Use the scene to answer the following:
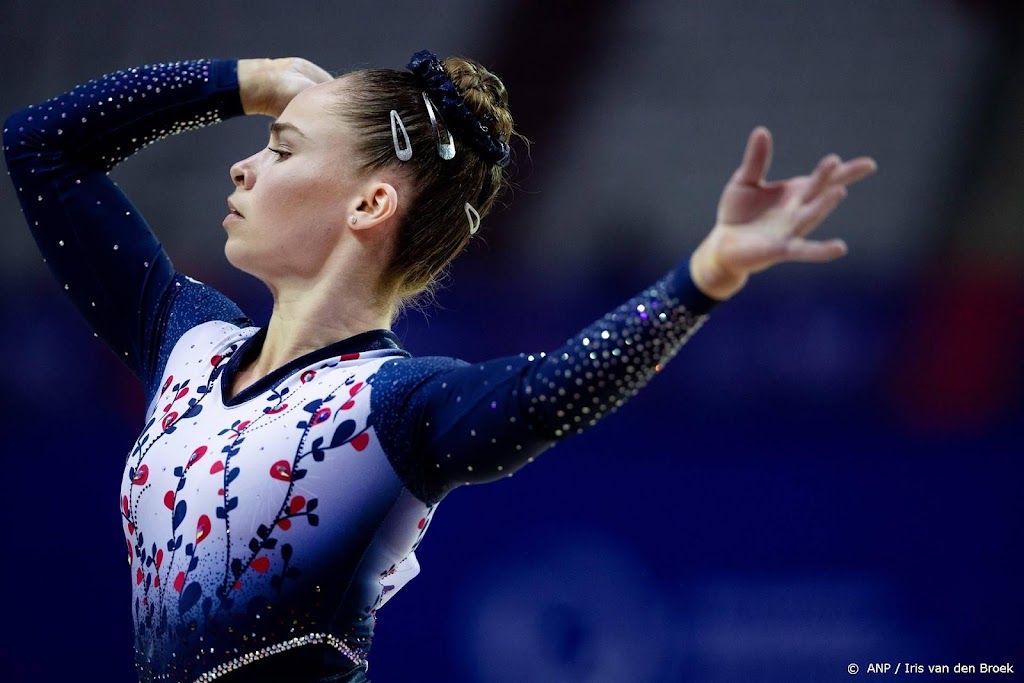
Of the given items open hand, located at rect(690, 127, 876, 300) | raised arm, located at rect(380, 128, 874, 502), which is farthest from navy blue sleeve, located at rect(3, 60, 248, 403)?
open hand, located at rect(690, 127, 876, 300)

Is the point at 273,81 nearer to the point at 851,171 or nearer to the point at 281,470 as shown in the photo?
the point at 281,470

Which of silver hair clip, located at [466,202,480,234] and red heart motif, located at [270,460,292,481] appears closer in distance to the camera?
red heart motif, located at [270,460,292,481]

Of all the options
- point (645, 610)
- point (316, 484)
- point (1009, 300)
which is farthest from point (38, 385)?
point (1009, 300)

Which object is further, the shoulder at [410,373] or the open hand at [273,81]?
the open hand at [273,81]

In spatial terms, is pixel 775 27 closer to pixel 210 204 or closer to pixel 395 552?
pixel 210 204

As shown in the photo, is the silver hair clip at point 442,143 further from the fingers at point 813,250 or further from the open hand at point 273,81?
the fingers at point 813,250

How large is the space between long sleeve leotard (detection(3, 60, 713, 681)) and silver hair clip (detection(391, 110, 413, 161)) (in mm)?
210

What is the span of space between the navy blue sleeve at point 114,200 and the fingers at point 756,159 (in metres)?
0.80

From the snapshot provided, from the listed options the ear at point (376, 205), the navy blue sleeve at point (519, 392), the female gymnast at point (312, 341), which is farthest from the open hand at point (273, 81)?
the navy blue sleeve at point (519, 392)

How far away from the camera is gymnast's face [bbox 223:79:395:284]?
54.2 inches

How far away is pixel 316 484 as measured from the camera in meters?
1.23

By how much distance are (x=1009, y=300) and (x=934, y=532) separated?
647mm

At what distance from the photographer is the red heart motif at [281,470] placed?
48.4 inches

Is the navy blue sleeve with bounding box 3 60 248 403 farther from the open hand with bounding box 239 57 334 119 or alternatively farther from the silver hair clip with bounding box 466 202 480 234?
the silver hair clip with bounding box 466 202 480 234
